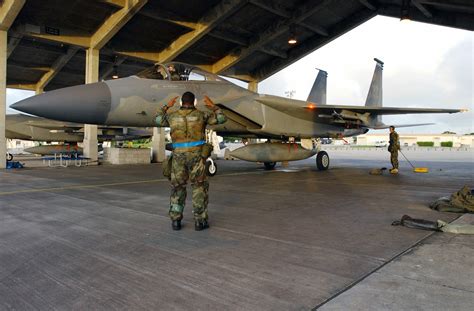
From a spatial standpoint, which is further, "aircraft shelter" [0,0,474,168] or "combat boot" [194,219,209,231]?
"aircraft shelter" [0,0,474,168]

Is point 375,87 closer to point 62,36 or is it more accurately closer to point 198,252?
point 62,36

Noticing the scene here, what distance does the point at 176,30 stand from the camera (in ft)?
56.0

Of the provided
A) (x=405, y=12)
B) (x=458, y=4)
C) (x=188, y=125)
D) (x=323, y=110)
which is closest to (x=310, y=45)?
(x=458, y=4)

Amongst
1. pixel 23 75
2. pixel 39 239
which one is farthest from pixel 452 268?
pixel 23 75

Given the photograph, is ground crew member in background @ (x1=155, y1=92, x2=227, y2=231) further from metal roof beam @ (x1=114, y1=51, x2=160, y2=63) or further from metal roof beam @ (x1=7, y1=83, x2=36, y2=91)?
metal roof beam @ (x1=7, y1=83, x2=36, y2=91)

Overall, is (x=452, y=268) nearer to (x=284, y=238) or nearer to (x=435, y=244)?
(x=435, y=244)

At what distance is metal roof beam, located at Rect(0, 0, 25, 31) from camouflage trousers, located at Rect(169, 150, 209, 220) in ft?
40.7

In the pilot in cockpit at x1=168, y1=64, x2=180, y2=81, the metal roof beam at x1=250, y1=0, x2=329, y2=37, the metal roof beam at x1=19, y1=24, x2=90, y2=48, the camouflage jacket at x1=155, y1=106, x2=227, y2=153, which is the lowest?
the camouflage jacket at x1=155, y1=106, x2=227, y2=153

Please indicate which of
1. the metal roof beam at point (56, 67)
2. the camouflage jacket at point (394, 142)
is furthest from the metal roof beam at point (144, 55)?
the camouflage jacket at point (394, 142)

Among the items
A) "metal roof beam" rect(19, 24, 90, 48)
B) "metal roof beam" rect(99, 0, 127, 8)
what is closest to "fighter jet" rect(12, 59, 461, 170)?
"metal roof beam" rect(99, 0, 127, 8)

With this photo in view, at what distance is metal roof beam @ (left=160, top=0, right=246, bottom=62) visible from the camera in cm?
1501

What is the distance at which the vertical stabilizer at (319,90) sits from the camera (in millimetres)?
16641

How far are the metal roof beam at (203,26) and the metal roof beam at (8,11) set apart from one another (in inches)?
281

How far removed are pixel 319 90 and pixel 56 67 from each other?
16.8 meters
